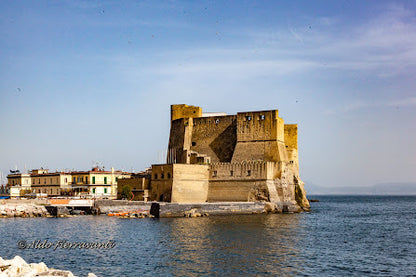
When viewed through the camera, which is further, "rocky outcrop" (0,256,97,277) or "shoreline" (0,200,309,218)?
"shoreline" (0,200,309,218)

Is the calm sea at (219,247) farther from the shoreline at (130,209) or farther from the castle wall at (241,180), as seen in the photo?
the castle wall at (241,180)

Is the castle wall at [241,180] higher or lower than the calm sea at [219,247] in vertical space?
higher

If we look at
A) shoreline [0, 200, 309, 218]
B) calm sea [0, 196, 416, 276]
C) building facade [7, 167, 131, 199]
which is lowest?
calm sea [0, 196, 416, 276]

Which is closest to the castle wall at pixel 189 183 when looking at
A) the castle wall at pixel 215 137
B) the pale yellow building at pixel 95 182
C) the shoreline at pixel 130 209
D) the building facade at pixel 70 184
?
the shoreline at pixel 130 209

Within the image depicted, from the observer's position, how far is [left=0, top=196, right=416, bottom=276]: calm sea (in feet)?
62.4

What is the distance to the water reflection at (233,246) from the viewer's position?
62.5 feet

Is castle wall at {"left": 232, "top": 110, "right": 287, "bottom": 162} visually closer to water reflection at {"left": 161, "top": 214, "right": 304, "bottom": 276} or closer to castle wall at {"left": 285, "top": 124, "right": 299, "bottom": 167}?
castle wall at {"left": 285, "top": 124, "right": 299, "bottom": 167}

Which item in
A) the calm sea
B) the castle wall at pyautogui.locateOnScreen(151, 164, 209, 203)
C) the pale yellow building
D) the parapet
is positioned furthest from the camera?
the parapet

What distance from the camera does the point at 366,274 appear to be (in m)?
18.4

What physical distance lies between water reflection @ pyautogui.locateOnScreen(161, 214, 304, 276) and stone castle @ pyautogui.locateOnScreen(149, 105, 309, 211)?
6.40 m

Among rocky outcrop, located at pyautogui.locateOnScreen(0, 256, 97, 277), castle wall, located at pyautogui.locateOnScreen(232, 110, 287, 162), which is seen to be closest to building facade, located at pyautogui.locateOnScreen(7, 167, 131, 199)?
castle wall, located at pyautogui.locateOnScreen(232, 110, 287, 162)

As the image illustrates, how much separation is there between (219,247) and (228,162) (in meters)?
21.6

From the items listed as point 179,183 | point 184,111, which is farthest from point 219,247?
point 184,111

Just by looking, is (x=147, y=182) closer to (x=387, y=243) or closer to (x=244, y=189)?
(x=244, y=189)
